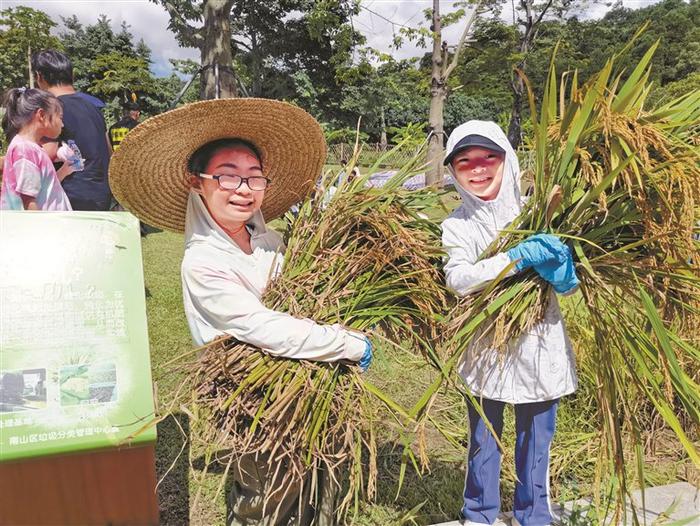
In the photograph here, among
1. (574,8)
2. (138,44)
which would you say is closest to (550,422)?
(574,8)

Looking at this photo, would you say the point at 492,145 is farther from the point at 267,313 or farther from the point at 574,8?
the point at 574,8

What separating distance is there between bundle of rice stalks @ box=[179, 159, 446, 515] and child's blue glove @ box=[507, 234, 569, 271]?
32 centimetres

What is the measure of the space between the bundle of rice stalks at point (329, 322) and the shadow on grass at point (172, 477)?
67 cm

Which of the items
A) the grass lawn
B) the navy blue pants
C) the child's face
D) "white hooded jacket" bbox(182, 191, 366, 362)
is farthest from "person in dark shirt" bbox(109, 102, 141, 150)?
the navy blue pants

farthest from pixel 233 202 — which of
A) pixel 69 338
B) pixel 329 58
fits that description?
pixel 329 58

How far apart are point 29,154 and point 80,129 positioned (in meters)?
0.79

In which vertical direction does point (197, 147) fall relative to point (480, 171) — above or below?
above

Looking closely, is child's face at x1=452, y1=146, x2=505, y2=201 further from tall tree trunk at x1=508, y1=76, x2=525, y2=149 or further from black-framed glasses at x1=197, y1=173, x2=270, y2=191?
tall tree trunk at x1=508, y1=76, x2=525, y2=149

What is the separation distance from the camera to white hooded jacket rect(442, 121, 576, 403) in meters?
1.71

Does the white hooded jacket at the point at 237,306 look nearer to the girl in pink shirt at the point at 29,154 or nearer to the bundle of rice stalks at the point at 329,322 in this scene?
the bundle of rice stalks at the point at 329,322

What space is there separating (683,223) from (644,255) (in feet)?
0.60

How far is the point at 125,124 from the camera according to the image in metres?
5.85

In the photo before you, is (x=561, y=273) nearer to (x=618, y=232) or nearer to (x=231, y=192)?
(x=618, y=232)

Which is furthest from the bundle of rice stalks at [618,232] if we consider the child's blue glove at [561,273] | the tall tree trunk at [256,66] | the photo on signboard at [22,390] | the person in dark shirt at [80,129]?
the tall tree trunk at [256,66]
